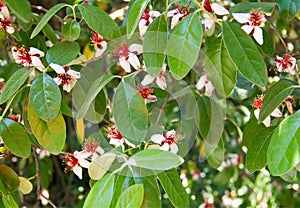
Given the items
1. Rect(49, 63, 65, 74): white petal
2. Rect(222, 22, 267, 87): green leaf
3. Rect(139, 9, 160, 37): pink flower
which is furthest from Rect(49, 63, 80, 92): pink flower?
Rect(222, 22, 267, 87): green leaf

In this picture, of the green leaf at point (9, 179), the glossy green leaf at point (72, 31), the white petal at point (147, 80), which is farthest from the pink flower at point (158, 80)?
the green leaf at point (9, 179)

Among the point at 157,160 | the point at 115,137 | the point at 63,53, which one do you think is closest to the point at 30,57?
the point at 63,53

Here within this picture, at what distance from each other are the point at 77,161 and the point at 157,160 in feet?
0.84

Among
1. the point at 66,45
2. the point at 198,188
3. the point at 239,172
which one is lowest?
the point at 198,188

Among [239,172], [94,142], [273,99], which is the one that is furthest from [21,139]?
[239,172]

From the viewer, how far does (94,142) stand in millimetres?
707

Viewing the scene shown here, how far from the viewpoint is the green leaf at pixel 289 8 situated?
659 millimetres

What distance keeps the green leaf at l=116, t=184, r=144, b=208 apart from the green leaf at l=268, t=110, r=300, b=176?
13 cm

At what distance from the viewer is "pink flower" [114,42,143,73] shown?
0.69 m

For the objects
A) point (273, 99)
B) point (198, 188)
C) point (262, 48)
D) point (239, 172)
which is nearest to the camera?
point (273, 99)

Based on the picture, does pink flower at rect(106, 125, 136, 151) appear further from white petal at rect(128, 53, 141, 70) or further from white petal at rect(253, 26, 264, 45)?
white petal at rect(253, 26, 264, 45)

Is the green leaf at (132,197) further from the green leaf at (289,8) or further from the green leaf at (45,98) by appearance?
the green leaf at (289,8)

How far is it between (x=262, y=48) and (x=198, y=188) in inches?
38.0

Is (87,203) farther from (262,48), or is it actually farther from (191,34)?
(262,48)
